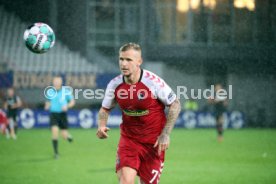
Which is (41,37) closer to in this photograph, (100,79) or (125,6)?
(100,79)

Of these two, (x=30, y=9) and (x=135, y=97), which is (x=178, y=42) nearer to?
(x=30, y=9)

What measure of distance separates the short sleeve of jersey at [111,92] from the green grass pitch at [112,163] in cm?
363

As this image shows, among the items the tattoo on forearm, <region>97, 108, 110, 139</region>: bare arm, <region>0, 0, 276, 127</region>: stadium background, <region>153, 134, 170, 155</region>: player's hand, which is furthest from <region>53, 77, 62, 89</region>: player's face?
<region>0, 0, 276, 127</region>: stadium background

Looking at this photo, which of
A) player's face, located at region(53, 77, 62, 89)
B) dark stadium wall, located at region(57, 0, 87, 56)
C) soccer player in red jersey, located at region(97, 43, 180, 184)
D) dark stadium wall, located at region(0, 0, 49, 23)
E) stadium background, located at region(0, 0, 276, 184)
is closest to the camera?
soccer player in red jersey, located at region(97, 43, 180, 184)

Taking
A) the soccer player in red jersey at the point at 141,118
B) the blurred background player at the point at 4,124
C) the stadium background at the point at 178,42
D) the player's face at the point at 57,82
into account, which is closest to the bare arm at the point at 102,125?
the soccer player in red jersey at the point at 141,118

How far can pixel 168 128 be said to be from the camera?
6.61m

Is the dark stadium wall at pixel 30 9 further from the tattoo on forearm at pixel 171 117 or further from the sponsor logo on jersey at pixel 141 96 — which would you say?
the tattoo on forearm at pixel 171 117

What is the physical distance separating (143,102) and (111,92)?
0.45 meters

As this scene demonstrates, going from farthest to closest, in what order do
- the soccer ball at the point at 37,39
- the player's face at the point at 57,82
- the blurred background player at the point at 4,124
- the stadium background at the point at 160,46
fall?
the stadium background at the point at 160,46 < the blurred background player at the point at 4,124 < the player's face at the point at 57,82 < the soccer ball at the point at 37,39

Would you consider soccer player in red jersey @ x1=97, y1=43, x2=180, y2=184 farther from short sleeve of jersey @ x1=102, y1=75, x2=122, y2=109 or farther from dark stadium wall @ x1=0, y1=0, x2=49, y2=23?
dark stadium wall @ x1=0, y1=0, x2=49, y2=23

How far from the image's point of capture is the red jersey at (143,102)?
6.68 metres

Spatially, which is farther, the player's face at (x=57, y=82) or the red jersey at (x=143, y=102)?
the player's face at (x=57, y=82)

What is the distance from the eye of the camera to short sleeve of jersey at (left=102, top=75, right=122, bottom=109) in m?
6.79

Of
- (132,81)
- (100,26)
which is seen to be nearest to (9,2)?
(100,26)
